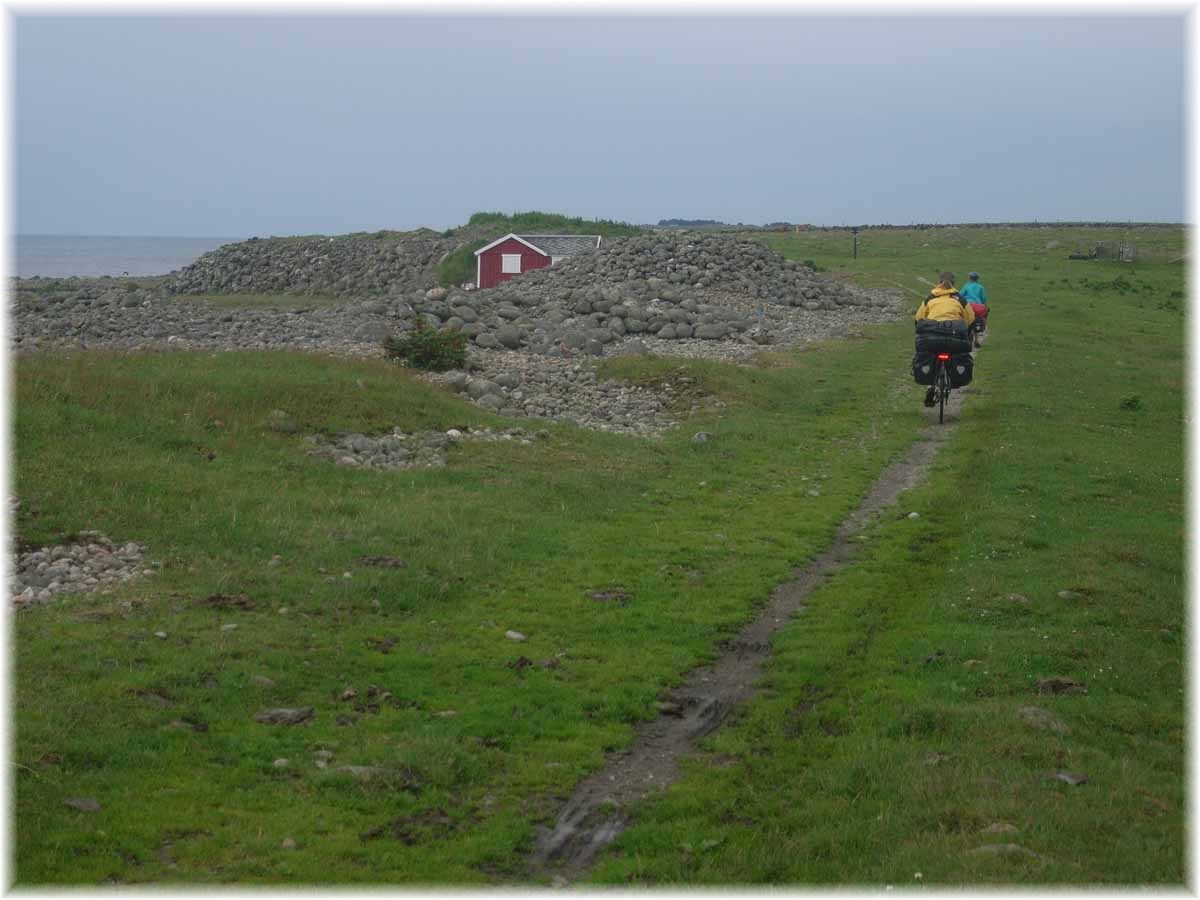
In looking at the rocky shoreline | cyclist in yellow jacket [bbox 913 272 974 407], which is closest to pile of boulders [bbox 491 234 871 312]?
the rocky shoreline

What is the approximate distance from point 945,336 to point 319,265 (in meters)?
88.2

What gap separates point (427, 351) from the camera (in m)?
28.3

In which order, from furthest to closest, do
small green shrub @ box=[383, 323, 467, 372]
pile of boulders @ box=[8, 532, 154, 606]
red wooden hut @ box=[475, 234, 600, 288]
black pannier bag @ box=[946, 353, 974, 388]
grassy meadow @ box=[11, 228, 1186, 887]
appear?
red wooden hut @ box=[475, 234, 600, 288] → small green shrub @ box=[383, 323, 467, 372] → black pannier bag @ box=[946, 353, 974, 388] → pile of boulders @ box=[8, 532, 154, 606] → grassy meadow @ box=[11, 228, 1186, 887]

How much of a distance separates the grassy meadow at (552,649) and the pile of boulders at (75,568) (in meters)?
0.26

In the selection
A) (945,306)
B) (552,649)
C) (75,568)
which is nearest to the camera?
(552,649)

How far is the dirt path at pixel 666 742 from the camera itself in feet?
25.4

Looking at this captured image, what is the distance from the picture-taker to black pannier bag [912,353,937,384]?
24.0 metres

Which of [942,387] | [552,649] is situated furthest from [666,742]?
[942,387]

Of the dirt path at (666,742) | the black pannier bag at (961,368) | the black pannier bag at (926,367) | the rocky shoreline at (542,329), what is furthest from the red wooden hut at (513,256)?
the dirt path at (666,742)

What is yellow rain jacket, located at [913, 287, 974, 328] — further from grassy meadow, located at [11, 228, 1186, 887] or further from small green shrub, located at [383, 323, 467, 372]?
small green shrub, located at [383, 323, 467, 372]

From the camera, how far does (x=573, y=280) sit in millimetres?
52406

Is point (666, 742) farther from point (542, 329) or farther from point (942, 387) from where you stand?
point (542, 329)

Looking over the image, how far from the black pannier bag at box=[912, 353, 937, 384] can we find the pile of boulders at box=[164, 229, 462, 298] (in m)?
66.9

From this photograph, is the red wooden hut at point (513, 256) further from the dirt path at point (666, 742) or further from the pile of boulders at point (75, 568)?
the pile of boulders at point (75, 568)
